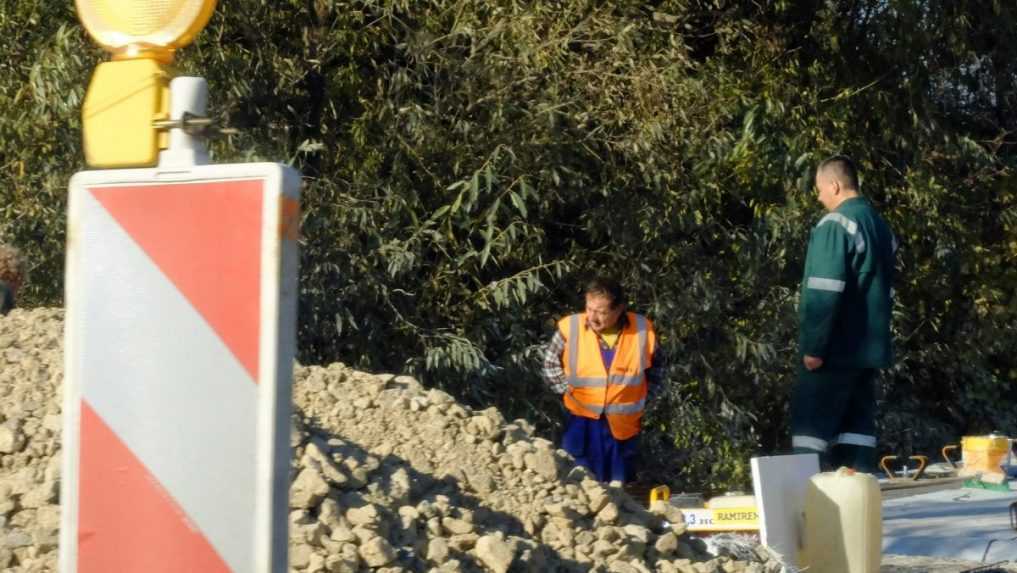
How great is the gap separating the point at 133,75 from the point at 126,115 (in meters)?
0.08

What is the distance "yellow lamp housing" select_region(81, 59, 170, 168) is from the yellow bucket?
647cm

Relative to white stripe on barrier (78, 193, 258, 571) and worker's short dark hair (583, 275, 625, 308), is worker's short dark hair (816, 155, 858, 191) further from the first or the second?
white stripe on barrier (78, 193, 258, 571)

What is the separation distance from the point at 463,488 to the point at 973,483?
3.72 meters

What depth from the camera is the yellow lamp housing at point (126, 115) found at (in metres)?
2.78

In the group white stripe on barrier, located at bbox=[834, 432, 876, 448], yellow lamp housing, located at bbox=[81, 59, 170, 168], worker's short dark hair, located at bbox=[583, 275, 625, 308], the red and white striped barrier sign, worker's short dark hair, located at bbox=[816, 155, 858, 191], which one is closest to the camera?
the red and white striped barrier sign

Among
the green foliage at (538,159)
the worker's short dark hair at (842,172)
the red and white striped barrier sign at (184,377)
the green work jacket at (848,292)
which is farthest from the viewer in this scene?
the green foliage at (538,159)

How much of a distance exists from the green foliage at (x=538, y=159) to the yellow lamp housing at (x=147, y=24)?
6.33 m

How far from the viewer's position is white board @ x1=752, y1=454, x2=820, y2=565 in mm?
5516

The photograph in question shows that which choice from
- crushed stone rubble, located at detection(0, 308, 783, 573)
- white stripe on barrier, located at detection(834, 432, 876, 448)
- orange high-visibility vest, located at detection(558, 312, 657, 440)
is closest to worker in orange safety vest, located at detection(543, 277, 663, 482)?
orange high-visibility vest, located at detection(558, 312, 657, 440)

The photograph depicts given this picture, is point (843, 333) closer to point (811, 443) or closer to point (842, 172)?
point (811, 443)

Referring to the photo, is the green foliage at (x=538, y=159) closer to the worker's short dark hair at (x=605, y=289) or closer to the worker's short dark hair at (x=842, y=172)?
the worker's short dark hair at (x=605, y=289)

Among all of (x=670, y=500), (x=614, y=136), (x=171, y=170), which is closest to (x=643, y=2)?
(x=614, y=136)

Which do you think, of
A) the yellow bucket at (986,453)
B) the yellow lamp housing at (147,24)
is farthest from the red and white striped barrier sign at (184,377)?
the yellow bucket at (986,453)

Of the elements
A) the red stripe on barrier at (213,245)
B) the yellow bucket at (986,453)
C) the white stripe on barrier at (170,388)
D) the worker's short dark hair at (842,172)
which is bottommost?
the yellow bucket at (986,453)
